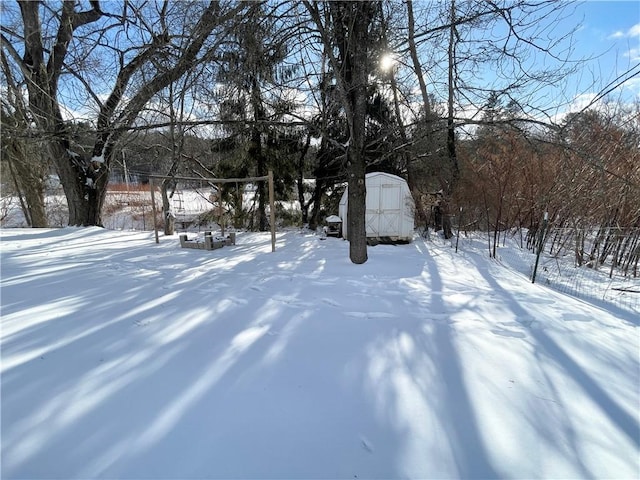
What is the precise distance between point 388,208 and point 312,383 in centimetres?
622

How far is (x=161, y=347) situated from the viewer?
210cm

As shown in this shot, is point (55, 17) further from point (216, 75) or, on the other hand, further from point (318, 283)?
point (318, 283)

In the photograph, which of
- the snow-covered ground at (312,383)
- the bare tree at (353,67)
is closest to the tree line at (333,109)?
the bare tree at (353,67)

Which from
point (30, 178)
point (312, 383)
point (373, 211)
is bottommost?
point (312, 383)

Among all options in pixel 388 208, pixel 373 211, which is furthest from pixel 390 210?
pixel 373 211

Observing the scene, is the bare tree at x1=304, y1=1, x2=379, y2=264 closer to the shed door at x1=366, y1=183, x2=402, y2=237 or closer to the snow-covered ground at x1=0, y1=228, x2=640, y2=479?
the snow-covered ground at x1=0, y1=228, x2=640, y2=479

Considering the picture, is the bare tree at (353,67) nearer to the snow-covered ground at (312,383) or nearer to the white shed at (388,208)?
the snow-covered ground at (312,383)

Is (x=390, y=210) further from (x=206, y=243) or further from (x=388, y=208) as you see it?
(x=206, y=243)

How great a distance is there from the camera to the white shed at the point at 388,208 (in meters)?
7.49

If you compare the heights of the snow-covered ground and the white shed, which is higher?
the white shed

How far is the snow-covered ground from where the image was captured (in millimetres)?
1251

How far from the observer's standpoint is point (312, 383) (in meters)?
1.75

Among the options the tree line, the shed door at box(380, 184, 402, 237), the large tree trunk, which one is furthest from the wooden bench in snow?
the large tree trunk

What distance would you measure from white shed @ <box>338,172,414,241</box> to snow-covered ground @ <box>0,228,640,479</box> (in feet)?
13.5
